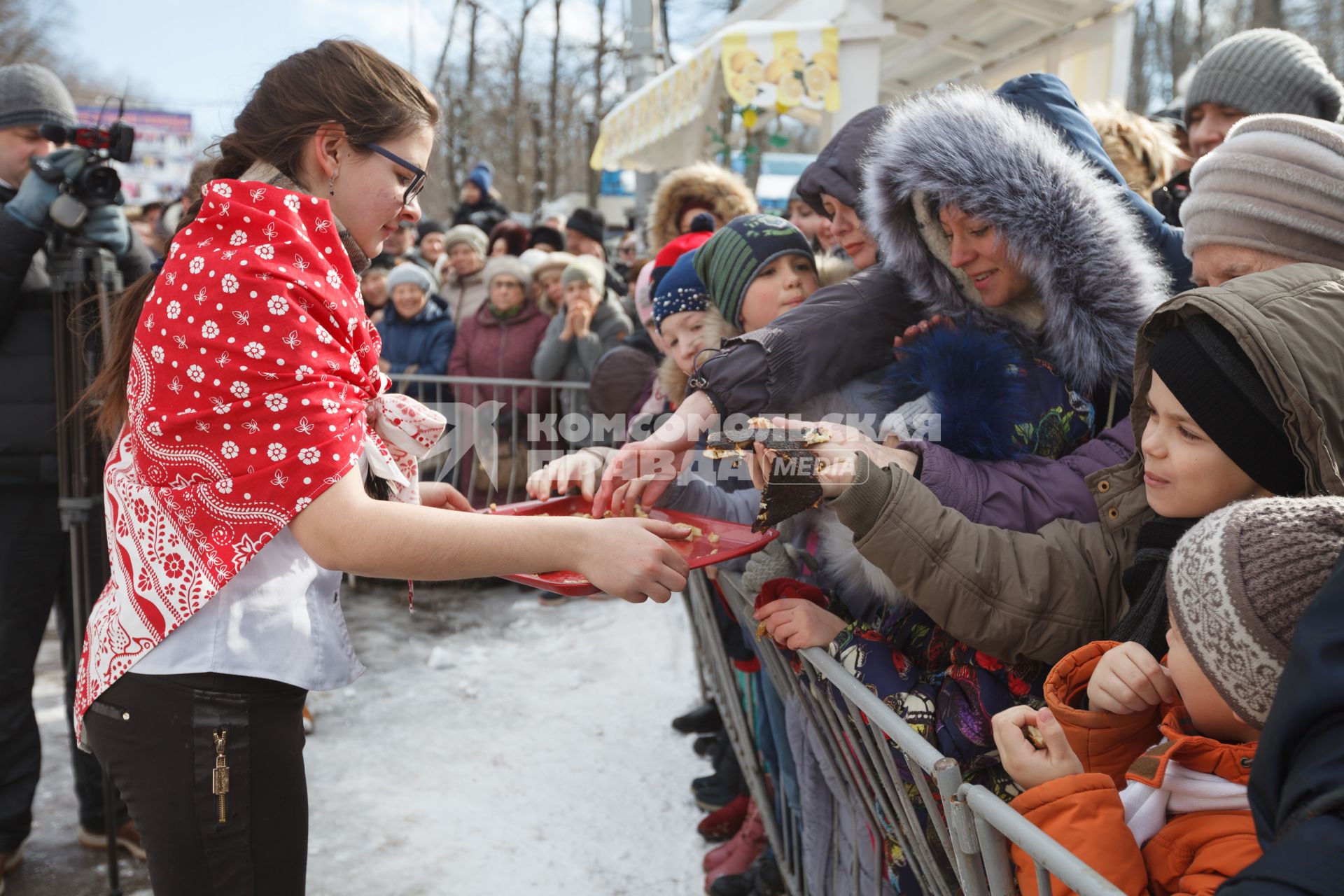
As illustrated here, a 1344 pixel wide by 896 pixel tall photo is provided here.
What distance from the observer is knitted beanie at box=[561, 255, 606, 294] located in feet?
18.8

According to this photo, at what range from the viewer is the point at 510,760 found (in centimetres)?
375

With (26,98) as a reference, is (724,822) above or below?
below

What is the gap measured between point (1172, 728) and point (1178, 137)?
335cm

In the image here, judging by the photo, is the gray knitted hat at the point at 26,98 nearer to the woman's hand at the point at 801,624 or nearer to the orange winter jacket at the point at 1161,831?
the woman's hand at the point at 801,624

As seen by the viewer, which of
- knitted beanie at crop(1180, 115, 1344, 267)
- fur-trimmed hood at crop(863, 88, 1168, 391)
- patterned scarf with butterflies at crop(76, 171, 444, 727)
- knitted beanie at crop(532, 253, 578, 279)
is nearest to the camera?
patterned scarf with butterflies at crop(76, 171, 444, 727)

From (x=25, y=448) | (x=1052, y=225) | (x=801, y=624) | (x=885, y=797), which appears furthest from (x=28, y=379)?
(x=1052, y=225)

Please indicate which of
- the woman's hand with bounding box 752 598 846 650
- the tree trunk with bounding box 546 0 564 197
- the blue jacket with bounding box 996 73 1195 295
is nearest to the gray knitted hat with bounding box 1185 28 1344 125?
the blue jacket with bounding box 996 73 1195 295

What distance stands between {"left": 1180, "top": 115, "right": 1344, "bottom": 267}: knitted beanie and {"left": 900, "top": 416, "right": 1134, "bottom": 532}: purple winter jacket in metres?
0.40

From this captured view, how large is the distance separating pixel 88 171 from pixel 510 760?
2.53 metres

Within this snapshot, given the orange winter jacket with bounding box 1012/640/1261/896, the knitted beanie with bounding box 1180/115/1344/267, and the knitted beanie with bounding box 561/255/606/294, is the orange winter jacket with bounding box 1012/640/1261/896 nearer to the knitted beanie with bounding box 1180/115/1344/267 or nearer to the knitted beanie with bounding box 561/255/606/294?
the knitted beanie with bounding box 1180/115/1344/267

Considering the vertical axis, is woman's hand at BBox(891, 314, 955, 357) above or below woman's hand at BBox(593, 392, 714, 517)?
above

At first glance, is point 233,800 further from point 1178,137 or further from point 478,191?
point 478,191

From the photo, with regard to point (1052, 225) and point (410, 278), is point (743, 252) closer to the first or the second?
point (1052, 225)

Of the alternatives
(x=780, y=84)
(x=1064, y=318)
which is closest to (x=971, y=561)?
(x=1064, y=318)
